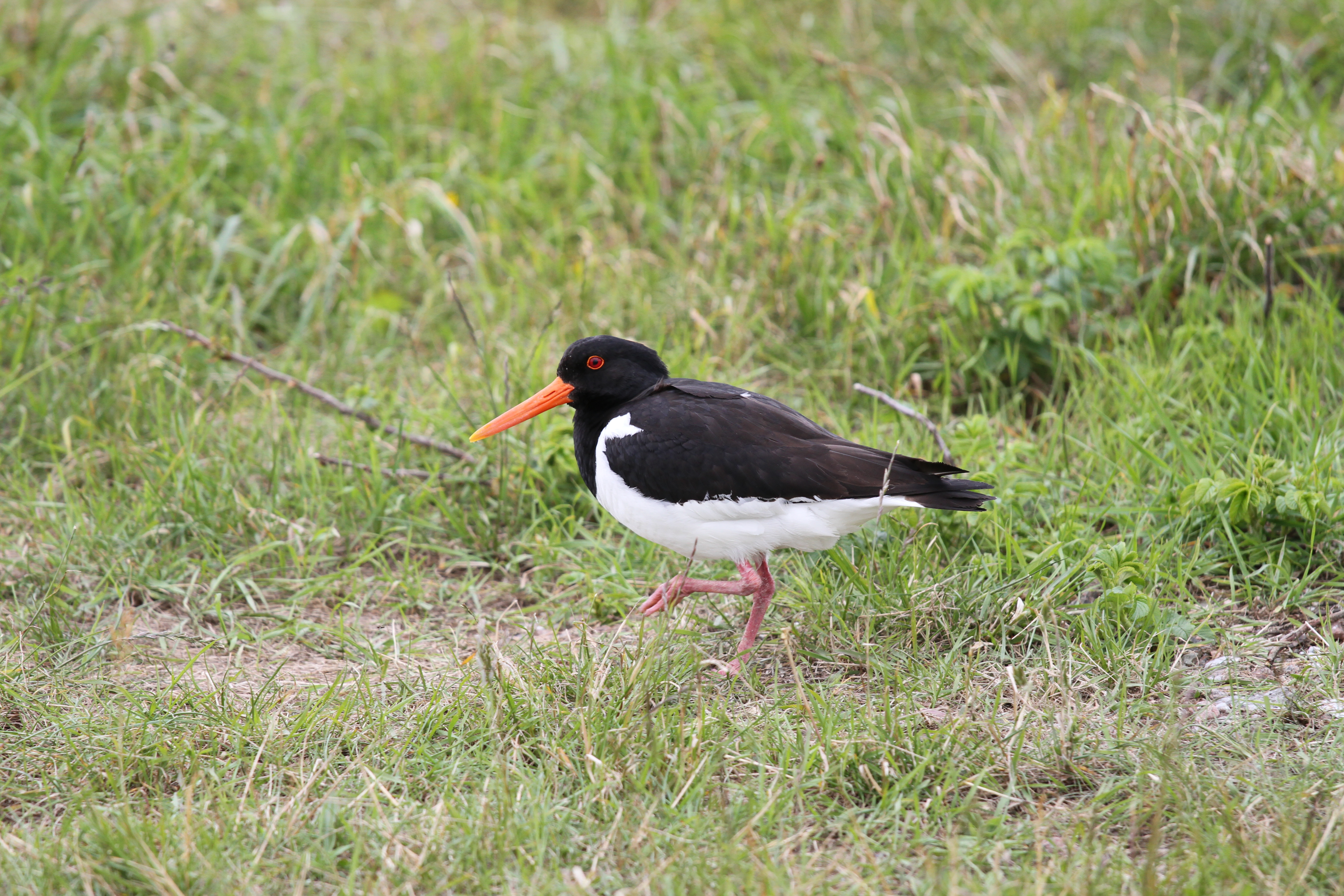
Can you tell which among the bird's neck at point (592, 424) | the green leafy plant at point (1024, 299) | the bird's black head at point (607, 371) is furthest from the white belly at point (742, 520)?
the green leafy plant at point (1024, 299)

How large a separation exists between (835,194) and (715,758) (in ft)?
12.2

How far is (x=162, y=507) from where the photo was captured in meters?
4.32

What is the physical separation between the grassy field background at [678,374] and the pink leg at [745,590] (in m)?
0.08

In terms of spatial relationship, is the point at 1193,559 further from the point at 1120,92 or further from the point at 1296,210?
the point at 1120,92

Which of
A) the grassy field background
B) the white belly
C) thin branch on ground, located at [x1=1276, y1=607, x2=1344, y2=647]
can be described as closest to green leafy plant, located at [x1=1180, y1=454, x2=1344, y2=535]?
the grassy field background

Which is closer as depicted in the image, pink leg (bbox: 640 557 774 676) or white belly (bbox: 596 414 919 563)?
white belly (bbox: 596 414 919 563)

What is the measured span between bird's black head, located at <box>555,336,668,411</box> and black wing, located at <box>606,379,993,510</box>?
249 millimetres

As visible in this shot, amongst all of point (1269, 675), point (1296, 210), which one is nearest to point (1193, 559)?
point (1269, 675)

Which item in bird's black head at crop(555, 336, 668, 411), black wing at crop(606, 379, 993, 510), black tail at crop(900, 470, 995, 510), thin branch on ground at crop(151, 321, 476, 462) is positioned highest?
bird's black head at crop(555, 336, 668, 411)

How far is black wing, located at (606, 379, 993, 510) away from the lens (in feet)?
→ 11.4

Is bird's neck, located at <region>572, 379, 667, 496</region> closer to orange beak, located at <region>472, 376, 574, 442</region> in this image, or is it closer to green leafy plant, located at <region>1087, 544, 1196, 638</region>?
orange beak, located at <region>472, 376, 574, 442</region>

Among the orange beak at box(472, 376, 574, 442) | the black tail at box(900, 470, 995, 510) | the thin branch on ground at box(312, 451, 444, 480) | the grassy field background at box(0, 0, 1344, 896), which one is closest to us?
the grassy field background at box(0, 0, 1344, 896)

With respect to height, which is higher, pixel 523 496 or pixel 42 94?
pixel 42 94

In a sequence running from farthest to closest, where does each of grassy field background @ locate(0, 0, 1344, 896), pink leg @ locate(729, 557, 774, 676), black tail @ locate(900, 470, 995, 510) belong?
pink leg @ locate(729, 557, 774, 676) → black tail @ locate(900, 470, 995, 510) → grassy field background @ locate(0, 0, 1344, 896)
